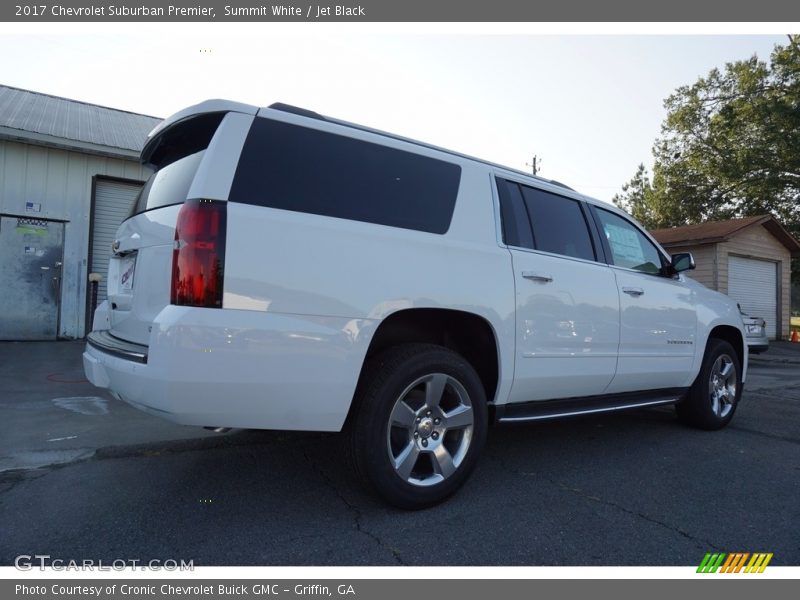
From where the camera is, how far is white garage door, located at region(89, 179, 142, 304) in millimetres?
9898

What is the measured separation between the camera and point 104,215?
9.98 m

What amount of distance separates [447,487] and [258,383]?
123cm

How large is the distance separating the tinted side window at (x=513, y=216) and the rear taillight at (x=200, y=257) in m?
1.78

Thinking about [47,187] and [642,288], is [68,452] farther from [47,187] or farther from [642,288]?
[47,187]

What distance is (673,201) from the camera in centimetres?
2533

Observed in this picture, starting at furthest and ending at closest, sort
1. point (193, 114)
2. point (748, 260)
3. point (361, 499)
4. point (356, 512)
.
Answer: point (748, 260), point (361, 499), point (356, 512), point (193, 114)

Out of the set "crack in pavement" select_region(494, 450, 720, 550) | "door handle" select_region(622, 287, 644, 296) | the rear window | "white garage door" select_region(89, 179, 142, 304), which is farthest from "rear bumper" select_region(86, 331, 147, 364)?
"white garage door" select_region(89, 179, 142, 304)

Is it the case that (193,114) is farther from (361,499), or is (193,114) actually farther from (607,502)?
(607,502)

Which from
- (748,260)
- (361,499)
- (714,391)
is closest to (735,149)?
(748,260)

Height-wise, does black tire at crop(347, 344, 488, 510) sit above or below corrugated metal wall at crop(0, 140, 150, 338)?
below

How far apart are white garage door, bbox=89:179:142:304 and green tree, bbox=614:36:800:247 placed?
2300 cm

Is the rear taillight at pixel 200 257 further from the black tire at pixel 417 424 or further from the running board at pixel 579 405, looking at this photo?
the running board at pixel 579 405

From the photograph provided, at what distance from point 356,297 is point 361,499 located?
119 cm

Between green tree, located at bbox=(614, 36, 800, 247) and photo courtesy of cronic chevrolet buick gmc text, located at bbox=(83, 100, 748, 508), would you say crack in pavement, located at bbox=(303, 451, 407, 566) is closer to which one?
photo courtesy of cronic chevrolet buick gmc text, located at bbox=(83, 100, 748, 508)
